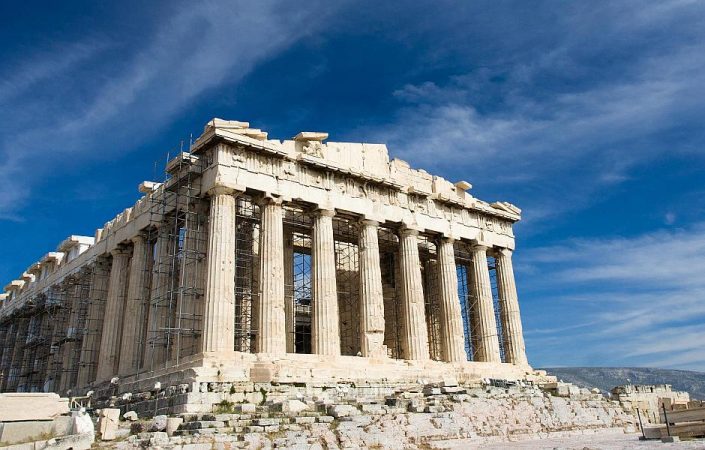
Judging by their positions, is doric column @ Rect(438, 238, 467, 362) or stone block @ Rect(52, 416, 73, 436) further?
doric column @ Rect(438, 238, 467, 362)

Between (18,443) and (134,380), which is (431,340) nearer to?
(134,380)

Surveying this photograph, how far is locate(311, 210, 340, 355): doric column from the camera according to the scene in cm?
2512

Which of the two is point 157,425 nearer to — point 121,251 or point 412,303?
point 412,303

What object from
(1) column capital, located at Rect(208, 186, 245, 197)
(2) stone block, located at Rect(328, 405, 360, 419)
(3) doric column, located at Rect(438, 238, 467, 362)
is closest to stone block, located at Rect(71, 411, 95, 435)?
(2) stone block, located at Rect(328, 405, 360, 419)

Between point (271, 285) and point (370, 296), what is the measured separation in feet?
17.3

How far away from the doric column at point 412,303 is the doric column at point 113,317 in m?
13.6

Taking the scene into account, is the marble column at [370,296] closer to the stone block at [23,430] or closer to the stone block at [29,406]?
the stone block at [29,406]

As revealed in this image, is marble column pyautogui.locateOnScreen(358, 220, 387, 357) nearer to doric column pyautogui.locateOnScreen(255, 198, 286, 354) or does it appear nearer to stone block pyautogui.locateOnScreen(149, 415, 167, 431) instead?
doric column pyautogui.locateOnScreen(255, 198, 286, 354)

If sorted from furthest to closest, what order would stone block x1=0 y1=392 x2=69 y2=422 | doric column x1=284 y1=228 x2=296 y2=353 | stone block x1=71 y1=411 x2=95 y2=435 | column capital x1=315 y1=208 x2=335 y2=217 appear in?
doric column x1=284 y1=228 x2=296 y2=353
column capital x1=315 y1=208 x2=335 y2=217
stone block x1=71 y1=411 x2=95 y2=435
stone block x1=0 y1=392 x2=69 y2=422

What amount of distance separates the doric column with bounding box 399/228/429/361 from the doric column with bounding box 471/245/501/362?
14.6ft

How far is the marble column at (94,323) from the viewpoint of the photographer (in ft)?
102

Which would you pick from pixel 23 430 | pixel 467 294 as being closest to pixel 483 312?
pixel 467 294

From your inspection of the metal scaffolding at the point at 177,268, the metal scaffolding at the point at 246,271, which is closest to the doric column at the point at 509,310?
the metal scaffolding at the point at 246,271

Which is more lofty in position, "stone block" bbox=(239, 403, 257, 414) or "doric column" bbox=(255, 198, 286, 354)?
"doric column" bbox=(255, 198, 286, 354)
